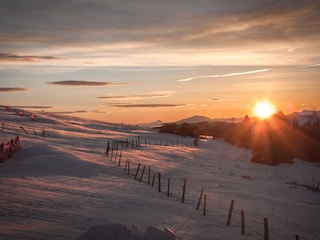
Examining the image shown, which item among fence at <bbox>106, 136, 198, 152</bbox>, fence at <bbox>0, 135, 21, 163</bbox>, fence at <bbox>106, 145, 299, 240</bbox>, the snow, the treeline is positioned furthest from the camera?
fence at <bbox>106, 136, 198, 152</bbox>

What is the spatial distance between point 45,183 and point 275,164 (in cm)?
3923

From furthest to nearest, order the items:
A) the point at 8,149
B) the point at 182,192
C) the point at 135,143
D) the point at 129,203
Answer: the point at 135,143 < the point at 8,149 < the point at 182,192 < the point at 129,203

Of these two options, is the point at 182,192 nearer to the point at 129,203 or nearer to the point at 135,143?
the point at 129,203

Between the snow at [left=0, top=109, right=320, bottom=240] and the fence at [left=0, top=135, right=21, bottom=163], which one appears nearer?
the snow at [left=0, top=109, right=320, bottom=240]

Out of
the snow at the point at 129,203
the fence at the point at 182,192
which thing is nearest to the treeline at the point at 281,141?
the snow at the point at 129,203

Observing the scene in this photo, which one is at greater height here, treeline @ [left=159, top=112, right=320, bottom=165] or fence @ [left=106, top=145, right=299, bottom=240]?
treeline @ [left=159, top=112, right=320, bottom=165]

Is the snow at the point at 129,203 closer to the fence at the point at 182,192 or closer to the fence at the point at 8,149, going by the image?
the fence at the point at 182,192

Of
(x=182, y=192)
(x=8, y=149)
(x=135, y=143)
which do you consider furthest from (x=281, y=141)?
(x=8, y=149)

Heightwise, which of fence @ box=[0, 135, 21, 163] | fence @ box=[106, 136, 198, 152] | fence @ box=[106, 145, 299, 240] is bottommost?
fence @ box=[106, 145, 299, 240]

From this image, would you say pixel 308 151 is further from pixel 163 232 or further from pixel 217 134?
pixel 163 232

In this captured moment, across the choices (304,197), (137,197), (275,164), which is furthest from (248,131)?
(137,197)

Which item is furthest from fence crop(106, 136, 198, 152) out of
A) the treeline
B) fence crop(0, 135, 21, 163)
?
fence crop(0, 135, 21, 163)

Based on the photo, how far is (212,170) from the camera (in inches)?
1654

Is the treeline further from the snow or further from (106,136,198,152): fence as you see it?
the snow
